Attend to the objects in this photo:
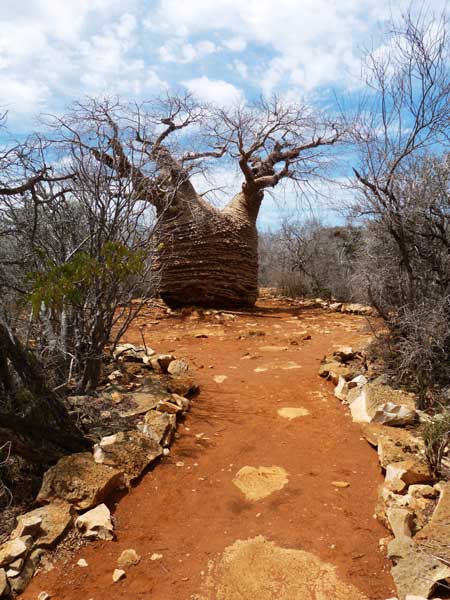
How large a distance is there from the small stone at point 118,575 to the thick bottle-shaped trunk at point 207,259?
7.59 metres

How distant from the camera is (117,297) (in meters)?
4.44

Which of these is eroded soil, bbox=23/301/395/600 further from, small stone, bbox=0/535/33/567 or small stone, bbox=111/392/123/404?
small stone, bbox=111/392/123/404

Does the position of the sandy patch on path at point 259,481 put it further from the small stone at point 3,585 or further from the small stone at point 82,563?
the small stone at point 3,585

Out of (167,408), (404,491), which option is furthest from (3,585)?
(404,491)

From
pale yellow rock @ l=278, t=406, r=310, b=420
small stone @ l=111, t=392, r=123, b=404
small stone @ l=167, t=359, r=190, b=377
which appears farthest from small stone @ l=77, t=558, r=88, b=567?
small stone @ l=167, t=359, r=190, b=377

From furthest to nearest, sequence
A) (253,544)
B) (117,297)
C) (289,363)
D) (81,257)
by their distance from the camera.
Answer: (289,363) → (117,297) → (81,257) → (253,544)

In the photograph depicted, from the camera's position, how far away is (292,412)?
431 centimetres

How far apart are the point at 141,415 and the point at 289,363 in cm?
256

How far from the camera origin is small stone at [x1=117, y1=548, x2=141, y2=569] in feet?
7.70

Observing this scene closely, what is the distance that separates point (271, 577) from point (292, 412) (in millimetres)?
2151

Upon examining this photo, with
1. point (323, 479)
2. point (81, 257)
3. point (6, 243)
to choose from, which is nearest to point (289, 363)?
point (323, 479)

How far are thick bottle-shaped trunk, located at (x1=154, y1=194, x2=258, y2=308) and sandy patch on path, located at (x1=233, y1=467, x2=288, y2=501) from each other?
22.2 ft

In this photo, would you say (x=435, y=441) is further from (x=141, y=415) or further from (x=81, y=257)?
(x=81, y=257)

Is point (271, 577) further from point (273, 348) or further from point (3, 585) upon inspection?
point (273, 348)
